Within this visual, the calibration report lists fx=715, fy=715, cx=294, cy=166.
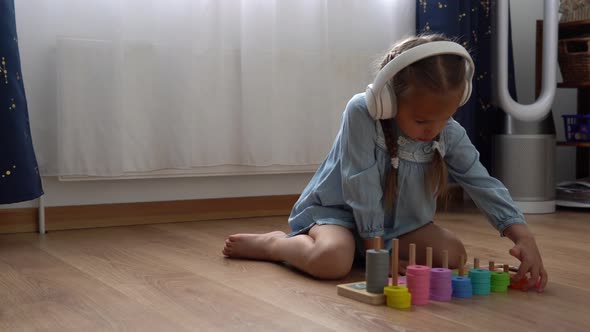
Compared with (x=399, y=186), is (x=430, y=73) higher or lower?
higher

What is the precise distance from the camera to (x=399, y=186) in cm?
137

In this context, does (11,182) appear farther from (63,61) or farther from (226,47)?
(226,47)

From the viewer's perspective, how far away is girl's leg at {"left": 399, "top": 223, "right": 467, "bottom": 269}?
1.39 metres

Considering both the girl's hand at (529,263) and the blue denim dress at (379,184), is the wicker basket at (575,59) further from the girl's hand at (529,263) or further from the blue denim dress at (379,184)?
the girl's hand at (529,263)

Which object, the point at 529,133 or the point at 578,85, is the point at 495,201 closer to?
the point at 529,133

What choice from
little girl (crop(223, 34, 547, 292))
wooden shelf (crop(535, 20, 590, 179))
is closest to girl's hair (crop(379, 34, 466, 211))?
little girl (crop(223, 34, 547, 292))

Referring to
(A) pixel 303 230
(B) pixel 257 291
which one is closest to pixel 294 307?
(B) pixel 257 291

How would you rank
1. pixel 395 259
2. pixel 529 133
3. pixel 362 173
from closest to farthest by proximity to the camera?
pixel 395 259 → pixel 362 173 → pixel 529 133

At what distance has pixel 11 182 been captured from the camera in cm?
162

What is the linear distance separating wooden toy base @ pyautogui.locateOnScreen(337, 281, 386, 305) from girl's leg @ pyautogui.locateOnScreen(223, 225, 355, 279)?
12 centimetres

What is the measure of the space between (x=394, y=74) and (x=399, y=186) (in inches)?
11.0

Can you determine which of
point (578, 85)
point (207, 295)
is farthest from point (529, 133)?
point (207, 295)

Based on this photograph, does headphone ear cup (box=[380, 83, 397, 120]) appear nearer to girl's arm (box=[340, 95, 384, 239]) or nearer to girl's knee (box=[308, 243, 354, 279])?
girl's arm (box=[340, 95, 384, 239])

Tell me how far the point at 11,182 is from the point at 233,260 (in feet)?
1.83
